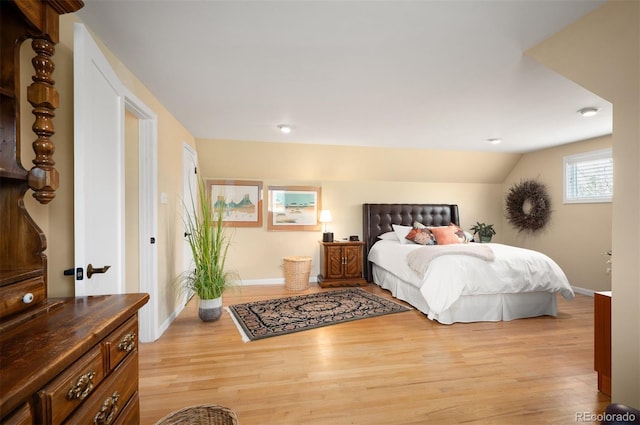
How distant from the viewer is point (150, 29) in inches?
69.4

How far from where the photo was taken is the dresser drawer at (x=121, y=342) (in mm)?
1021

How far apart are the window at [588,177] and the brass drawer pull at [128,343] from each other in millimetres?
5540

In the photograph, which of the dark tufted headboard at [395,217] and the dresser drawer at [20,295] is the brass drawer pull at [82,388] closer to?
the dresser drawer at [20,295]

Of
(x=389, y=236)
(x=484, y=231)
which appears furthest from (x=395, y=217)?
(x=484, y=231)

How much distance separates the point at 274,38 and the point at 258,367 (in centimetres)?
236

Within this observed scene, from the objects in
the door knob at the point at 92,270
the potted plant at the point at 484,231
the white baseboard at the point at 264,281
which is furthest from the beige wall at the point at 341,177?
the door knob at the point at 92,270

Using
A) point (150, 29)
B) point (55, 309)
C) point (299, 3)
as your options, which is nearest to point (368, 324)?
point (55, 309)

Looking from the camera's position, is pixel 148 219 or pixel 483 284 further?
pixel 483 284

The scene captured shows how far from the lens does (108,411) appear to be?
3.29ft

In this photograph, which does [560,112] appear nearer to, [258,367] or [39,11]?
[258,367]

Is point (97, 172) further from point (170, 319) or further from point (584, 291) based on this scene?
point (584, 291)

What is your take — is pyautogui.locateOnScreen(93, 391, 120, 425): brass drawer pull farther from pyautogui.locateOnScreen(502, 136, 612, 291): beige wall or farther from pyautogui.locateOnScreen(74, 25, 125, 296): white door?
pyautogui.locateOnScreen(502, 136, 612, 291): beige wall

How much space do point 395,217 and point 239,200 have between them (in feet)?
9.21

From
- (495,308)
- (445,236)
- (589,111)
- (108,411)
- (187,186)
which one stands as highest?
(589,111)
